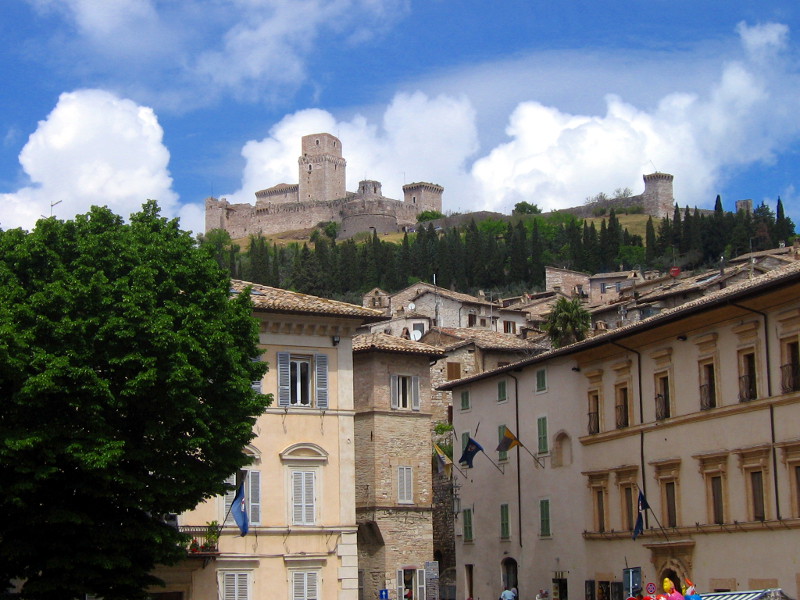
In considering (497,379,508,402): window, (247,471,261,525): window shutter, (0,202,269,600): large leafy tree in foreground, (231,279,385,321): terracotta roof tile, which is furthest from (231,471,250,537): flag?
(497,379,508,402): window

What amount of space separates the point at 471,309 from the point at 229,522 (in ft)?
196

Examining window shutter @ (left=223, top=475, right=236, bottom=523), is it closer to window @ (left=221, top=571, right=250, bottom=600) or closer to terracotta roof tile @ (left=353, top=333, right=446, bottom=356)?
window @ (left=221, top=571, right=250, bottom=600)

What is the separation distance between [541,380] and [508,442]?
278 cm

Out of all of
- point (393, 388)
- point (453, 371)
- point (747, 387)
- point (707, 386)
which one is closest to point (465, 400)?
point (393, 388)

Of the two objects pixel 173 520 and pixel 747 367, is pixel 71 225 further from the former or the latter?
pixel 747 367

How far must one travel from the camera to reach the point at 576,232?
493 feet

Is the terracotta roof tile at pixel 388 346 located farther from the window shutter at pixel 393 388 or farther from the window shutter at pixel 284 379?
the window shutter at pixel 284 379

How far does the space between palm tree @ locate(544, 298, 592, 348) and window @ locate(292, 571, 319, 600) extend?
34.1 m

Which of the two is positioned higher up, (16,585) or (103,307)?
(103,307)

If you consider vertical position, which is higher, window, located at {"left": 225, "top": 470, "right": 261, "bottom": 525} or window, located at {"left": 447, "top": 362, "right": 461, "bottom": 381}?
window, located at {"left": 447, "top": 362, "right": 461, "bottom": 381}

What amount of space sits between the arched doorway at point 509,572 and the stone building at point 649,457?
0.29 feet

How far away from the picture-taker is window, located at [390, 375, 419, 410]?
160 ft

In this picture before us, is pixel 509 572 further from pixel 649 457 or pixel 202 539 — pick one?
pixel 202 539

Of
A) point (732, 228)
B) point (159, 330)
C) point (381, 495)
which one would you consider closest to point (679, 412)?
point (381, 495)
